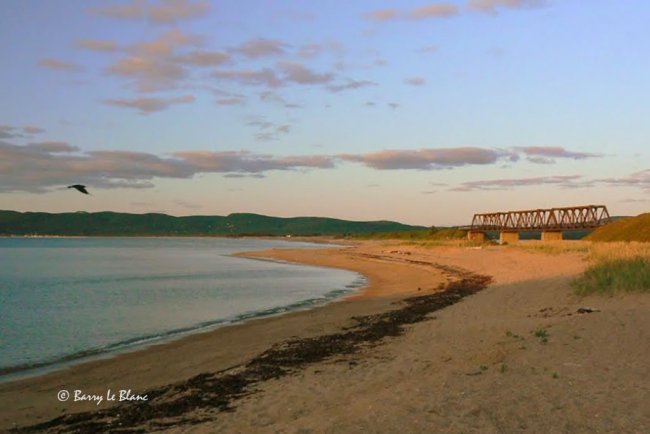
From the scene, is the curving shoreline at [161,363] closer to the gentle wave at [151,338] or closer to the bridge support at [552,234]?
the gentle wave at [151,338]

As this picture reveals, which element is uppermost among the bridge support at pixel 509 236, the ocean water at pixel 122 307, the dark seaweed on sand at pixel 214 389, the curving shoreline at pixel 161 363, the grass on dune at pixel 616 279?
the bridge support at pixel 509 236

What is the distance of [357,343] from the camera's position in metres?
16.6

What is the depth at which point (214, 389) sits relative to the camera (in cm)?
1234

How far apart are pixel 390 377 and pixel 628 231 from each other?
54.9 metres

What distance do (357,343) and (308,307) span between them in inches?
487

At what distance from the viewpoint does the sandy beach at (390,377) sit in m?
8.78

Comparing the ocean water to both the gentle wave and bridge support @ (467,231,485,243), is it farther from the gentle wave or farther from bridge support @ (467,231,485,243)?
bridge support @ (467,231,485,243)

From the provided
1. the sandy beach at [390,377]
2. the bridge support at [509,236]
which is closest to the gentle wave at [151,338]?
the sandy beach at [390,377]

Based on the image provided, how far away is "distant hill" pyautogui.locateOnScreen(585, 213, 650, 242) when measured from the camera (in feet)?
184

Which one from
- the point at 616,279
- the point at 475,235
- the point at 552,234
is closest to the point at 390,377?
the point at 616,279

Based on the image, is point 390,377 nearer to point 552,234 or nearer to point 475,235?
point 552,234

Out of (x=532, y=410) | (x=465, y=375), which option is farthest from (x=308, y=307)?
(x=532, y=410)

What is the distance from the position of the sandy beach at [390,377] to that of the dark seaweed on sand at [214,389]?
5cm

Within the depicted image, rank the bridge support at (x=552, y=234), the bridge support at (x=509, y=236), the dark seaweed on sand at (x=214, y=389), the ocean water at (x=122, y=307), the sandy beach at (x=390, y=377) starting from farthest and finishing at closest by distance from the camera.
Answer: the bridge support at (x=509, y=236) < the bridge support at (x=552, y=234) < the ocean water at (x=122, y=307) < the dark seaweed on sand at (x=214, y=389) < the sandy beach at (x=390, y=377)
